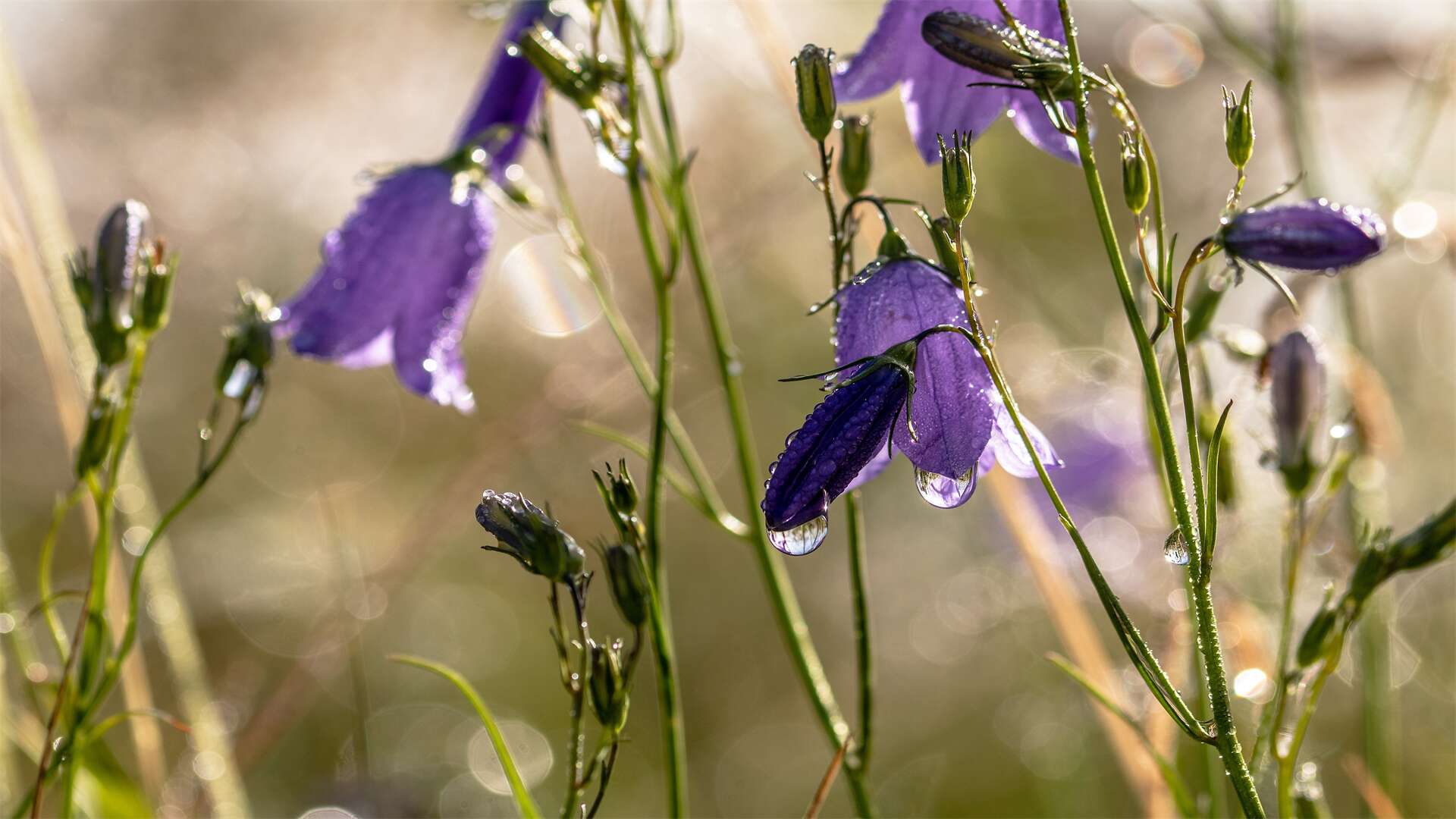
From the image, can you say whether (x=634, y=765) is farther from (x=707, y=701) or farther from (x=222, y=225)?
(x=222, y=225)

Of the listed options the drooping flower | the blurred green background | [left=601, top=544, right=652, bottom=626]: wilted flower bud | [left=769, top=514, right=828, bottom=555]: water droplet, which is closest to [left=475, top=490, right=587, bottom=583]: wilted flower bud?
[left=601, top=544, right=652, bottom=626]: wilted flower bud

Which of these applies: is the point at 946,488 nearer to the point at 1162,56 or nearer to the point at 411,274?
the point at 411,274

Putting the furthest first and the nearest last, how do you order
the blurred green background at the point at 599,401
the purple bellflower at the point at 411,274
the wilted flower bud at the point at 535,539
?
the blurred green background at the point at 599,401, the purple bellflower at the point at 411,274, the wilted flower bud at the point at 535,539

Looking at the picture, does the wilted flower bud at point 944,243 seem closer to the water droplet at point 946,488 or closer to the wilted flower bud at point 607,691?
the water droplet at point 946,488

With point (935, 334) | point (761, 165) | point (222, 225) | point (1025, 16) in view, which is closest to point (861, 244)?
point (1025, 16)

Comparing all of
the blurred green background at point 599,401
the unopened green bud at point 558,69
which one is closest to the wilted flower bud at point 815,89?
the unopened green bud at point 558,69

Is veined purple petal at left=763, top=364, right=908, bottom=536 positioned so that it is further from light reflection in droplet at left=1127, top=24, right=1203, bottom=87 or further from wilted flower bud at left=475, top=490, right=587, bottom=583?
light reflection in droplet at left=1127, top=24, right=1203, bottom=87
